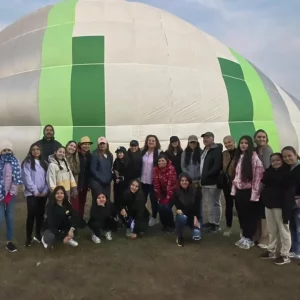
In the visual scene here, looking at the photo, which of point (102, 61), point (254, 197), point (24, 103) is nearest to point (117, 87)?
point (102, 61)

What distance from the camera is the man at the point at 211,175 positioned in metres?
5.09

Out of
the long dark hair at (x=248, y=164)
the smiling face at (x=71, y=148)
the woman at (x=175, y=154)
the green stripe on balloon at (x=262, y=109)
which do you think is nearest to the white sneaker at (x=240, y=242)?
the long dark hair at (x=248, y=164)

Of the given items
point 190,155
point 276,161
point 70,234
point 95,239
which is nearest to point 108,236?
point 95,239

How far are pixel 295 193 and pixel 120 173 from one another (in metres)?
2.35

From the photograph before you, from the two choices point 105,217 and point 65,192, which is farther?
point 105,217

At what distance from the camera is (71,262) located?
4.04 m

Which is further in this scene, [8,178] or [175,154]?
[175,154]

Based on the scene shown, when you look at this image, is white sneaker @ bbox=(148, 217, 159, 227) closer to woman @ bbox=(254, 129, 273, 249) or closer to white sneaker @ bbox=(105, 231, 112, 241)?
white sneaker @ bbox=(105, 231, 112, 241)

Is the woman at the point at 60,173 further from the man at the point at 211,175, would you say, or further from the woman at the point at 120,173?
the man at the point at 211,175

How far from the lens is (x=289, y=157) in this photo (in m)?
3.96

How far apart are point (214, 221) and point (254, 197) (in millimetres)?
1065

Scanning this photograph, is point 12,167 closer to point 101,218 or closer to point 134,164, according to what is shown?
point 101,218

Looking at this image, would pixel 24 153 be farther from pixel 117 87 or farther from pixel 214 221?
pixel 214 221

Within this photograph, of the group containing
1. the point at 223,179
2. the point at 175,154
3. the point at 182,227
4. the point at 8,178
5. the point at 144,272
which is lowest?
the point at 144,272
